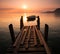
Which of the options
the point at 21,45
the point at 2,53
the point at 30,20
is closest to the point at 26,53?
the point at 21,45

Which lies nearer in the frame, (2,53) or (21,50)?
(21,50)

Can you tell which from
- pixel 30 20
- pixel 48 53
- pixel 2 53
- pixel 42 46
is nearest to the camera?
pixel 48 53

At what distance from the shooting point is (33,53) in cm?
1116

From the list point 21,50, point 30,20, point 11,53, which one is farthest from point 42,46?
point 30,20

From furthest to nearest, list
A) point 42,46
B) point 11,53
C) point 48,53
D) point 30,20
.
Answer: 1. point 30,20
2. point 42,46
3. point 11,53
4. point 48,53

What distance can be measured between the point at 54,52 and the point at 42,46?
8.16 metres

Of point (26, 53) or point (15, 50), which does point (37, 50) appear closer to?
point (26, 53)

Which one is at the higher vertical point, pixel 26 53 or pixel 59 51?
pixel 26 53

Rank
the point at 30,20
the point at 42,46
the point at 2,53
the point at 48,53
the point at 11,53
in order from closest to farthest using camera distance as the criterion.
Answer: the point at 48,53, the point at 11,53, the point at 42,46, the point at 2,53, the point at 30,20

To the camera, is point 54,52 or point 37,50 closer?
point 37,50

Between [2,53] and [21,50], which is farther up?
[21,50]

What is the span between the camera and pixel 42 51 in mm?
11492

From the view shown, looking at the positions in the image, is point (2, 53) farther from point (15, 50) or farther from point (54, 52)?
point (15, 50)

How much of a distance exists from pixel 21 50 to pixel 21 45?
1.56m
